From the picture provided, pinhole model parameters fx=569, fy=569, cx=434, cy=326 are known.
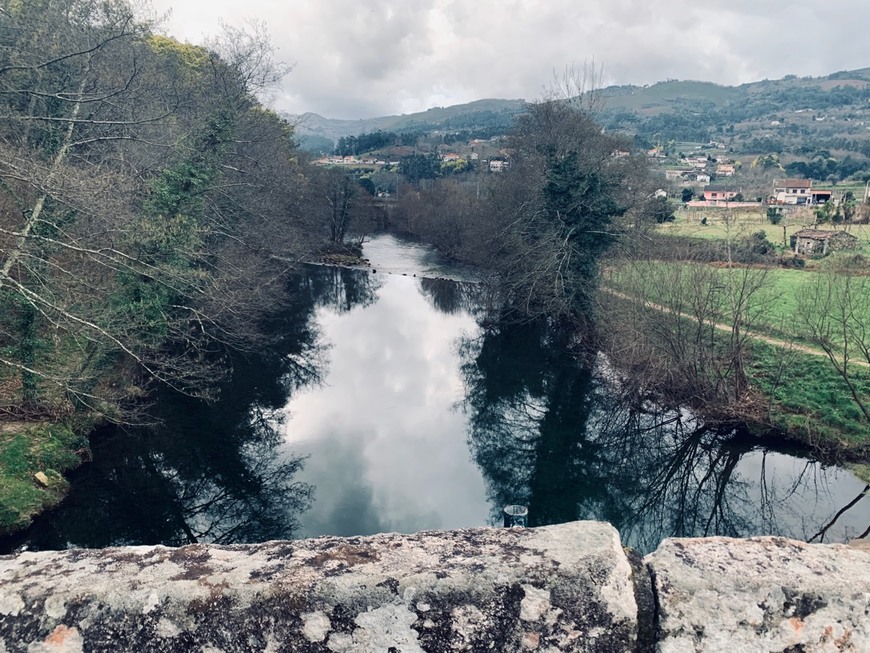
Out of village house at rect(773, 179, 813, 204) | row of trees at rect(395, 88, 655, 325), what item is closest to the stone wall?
row of trees at rect(395, 88, 655, 325)

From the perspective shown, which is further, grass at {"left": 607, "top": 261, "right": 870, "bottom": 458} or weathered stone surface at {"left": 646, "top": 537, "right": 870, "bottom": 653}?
grass at {"left": 607, "top": 261, "right": 870, "bottom": 458}

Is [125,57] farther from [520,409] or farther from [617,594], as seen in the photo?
[617,594]

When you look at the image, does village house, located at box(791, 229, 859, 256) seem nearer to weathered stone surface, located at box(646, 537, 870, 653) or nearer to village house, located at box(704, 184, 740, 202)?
village house, located at box(704, 184, 740, 202)

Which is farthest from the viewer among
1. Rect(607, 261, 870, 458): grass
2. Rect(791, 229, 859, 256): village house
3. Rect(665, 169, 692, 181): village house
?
Rect(665, 169, 692, 181): village house

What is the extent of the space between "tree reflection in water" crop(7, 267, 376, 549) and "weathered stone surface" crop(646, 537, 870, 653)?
9.66 m

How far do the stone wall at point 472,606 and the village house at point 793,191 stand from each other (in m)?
62.1

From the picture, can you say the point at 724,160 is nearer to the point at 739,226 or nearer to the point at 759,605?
the point at 739,226

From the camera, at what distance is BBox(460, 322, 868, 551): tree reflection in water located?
11562mm

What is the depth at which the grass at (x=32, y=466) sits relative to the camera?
33.8ft

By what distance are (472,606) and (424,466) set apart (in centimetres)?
1173

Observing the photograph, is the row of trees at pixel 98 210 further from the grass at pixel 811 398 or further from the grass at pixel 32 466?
the grass at pixel 811 398

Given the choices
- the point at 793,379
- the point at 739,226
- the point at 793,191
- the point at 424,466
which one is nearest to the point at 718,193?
the point at 793,191

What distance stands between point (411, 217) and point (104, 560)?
2245 inches

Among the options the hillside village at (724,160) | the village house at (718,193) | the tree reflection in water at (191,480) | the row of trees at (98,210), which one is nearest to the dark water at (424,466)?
the tree reflection in water at (191,480)
